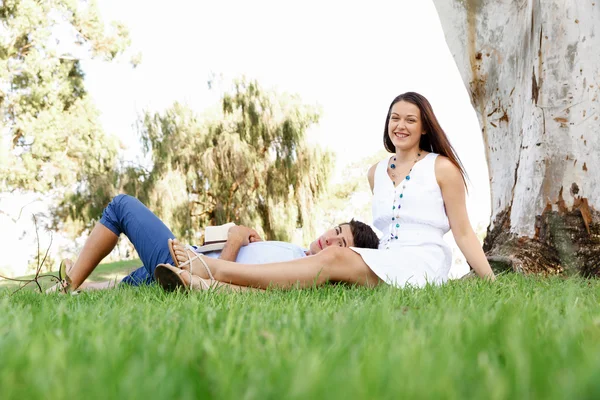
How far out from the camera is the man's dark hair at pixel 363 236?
329 cm

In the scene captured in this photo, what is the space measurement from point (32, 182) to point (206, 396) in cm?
1467

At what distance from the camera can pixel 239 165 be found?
40.9 ft

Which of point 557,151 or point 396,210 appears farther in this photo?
point 557,151

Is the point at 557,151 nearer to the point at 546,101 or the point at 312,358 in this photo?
the point at 546,101

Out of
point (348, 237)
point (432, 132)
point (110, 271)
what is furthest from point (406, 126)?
point (110, 271)

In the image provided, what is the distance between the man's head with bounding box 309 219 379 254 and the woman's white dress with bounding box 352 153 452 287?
93 mm

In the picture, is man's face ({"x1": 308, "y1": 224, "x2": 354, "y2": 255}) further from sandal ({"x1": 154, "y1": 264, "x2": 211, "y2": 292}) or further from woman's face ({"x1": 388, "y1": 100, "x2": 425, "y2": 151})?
sandal ({"x1": 154, "y1": 264, "x2": 211, "y2": 292})

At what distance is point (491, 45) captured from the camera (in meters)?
5.24

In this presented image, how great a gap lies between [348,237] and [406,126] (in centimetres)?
78

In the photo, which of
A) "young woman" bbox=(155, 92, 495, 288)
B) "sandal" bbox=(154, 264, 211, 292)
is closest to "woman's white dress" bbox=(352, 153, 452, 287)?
"young woman" bbox=(155, 92, 495, 288)

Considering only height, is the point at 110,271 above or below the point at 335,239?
below

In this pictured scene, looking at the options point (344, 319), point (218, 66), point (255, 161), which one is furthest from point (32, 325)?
point (218, 66)

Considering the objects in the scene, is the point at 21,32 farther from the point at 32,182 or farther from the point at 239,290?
the point at 239,290

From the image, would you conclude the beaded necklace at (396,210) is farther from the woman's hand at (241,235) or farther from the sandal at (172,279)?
the sandal at (172,279)
